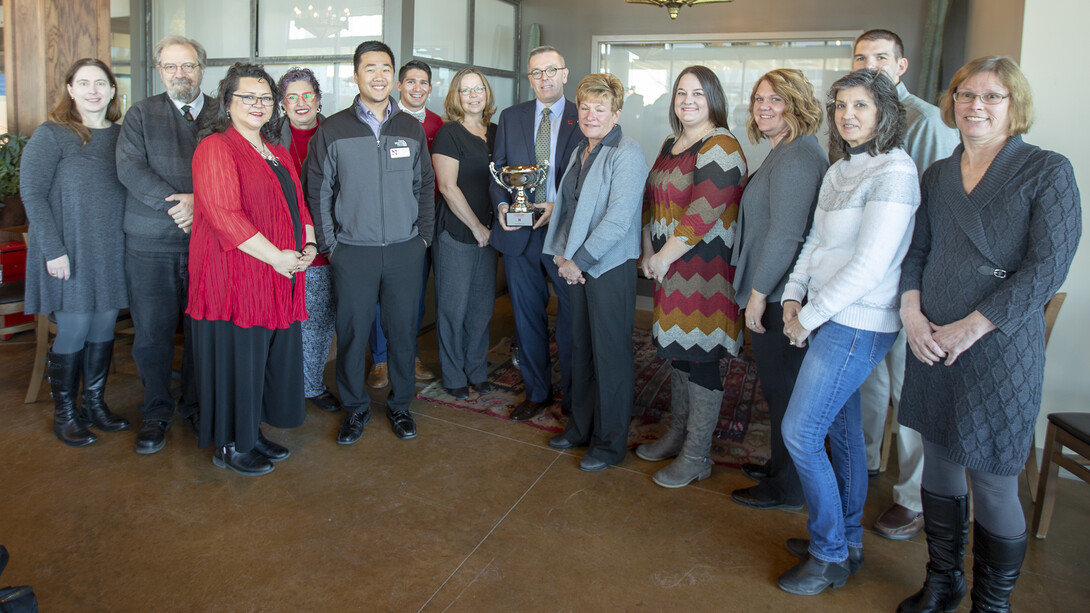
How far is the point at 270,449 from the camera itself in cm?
317

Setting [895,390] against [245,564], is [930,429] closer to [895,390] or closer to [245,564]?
[895,390]

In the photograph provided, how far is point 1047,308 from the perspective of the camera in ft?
8.99

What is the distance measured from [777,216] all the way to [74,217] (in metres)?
2.77

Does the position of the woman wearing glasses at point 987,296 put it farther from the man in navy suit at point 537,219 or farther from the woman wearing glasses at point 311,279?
the woman wearing glasses at point 311,279

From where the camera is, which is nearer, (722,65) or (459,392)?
(459,392)

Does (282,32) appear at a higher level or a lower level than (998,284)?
higher

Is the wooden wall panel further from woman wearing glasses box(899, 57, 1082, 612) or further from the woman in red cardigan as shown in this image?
woman wearing glasses box(899, 57, 1082, 612)

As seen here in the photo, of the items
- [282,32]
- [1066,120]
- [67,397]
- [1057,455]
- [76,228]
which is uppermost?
[282,32]

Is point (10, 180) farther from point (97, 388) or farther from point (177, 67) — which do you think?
point (177, 67)

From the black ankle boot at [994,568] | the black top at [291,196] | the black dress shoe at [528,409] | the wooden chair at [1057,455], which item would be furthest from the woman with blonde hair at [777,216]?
the black top at [291,196]

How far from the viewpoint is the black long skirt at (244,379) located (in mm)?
2914

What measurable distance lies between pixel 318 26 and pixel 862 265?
186 inches

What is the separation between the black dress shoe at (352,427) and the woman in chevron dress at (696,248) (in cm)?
135

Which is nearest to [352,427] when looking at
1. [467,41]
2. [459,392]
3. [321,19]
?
[459,392]
